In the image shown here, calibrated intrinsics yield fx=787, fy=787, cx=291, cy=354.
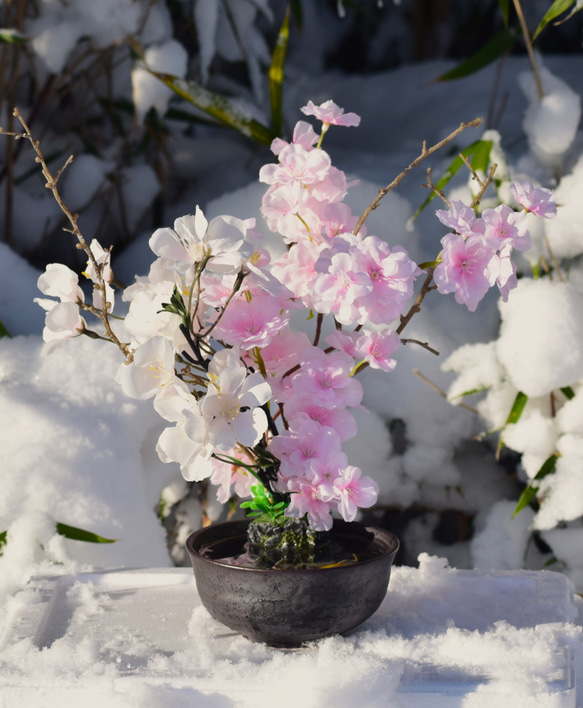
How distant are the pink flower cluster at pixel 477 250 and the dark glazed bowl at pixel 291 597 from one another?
8.5 inches

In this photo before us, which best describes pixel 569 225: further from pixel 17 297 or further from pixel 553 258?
pixel 17 297

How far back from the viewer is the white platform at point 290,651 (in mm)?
529

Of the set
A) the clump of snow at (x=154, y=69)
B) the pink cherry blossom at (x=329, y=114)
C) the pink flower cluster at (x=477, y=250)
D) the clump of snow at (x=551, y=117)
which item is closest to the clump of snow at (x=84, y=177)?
the clump of snow at (x=154, y=69)

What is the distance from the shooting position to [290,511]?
22.8 inches

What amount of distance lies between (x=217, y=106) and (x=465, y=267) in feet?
2.13

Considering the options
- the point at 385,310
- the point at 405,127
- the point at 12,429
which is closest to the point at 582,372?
the point at 385,310

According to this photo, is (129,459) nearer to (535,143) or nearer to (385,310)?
(385,310)

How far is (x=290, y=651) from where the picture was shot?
60 centimetres

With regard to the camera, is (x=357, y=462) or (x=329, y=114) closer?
(x=329, y=114)

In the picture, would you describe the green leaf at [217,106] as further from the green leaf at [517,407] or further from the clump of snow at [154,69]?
the green leaf at [517,407]

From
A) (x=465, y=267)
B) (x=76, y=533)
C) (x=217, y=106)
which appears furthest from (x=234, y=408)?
(x=217, y=106)

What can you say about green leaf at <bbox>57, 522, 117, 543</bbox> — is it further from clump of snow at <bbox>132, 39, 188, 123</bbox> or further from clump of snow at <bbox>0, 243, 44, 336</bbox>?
clump of snow at <bbox>132, 39, 188, 123</bbox>

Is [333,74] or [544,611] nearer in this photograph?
[544,611]

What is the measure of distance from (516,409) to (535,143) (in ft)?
1.41
